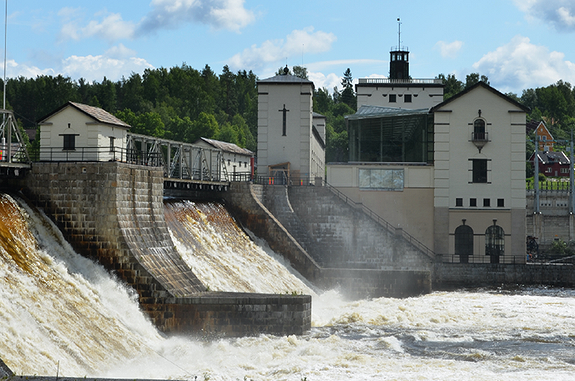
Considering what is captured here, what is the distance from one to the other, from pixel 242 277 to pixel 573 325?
14796 mm


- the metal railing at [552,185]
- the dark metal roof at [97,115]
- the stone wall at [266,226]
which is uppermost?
the dark metal roof at [97,115]

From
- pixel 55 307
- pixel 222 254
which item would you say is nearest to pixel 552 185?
pixel 222 254

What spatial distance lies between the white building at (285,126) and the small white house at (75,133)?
1905cm

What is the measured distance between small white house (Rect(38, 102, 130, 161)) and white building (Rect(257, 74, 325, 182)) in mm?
19045

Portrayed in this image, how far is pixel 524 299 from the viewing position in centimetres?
3681

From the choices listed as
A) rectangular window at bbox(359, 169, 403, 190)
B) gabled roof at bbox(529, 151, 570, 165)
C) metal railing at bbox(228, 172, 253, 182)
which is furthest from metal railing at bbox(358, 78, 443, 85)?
gabled roof at bbox(529, 151, 570, 165)

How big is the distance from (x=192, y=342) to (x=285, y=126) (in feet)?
86.6

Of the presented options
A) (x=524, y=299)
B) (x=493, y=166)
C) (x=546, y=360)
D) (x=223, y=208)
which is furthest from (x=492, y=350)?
(x=493, y=166)

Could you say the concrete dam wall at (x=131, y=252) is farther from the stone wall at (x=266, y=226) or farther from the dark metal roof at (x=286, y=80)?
Answer: the dark metal roof at (x=286, y=80)

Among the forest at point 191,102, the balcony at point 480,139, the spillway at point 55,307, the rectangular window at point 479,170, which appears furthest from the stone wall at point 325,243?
the forest at point 191,102

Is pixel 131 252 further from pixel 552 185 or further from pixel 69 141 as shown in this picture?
pixel 552 185

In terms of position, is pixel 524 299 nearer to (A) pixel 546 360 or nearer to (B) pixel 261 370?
(A) pixel 546 360

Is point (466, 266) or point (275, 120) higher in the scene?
point (275, 120)

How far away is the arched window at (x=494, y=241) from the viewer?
4694 centimetres
